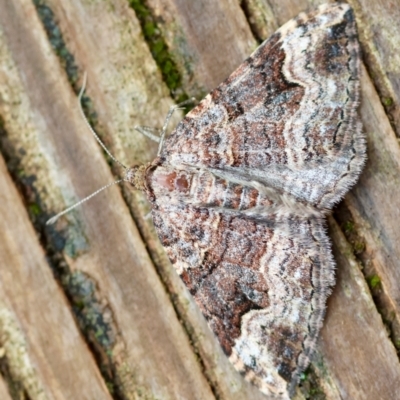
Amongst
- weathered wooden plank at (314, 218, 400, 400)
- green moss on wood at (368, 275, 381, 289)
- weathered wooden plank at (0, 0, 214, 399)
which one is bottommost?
weathered wooden plank at (314, 218, 400, 400)

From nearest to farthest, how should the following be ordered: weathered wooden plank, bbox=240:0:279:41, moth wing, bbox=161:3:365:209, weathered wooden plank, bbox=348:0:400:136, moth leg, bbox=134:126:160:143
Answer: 1. moth wing, bbox=161:3:365:209
2. weathered wooden plank, bbox=348:0:400:136
3. weathered wooden plank, bbox=240:0:279:41
4. moth leg, bbox=134:126:160:143

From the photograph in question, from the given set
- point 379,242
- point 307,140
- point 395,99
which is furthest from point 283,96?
point 379,242

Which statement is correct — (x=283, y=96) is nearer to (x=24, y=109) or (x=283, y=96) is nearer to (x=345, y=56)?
(x=345, y=56)

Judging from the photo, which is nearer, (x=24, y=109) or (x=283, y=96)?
(x=283, y=96)

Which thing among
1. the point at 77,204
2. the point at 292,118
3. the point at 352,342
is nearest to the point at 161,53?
the point at 292,118

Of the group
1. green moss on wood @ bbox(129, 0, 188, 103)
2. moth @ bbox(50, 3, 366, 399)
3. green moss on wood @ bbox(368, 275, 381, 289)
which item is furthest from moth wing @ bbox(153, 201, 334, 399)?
green moss on wood @ bbox(129, 0, 188, 103)

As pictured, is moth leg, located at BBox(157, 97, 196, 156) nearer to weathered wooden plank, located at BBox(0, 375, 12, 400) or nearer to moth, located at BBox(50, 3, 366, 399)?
moth, located at BBox(50, 3, 366, 399)

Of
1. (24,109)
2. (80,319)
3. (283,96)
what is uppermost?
(24,109)
